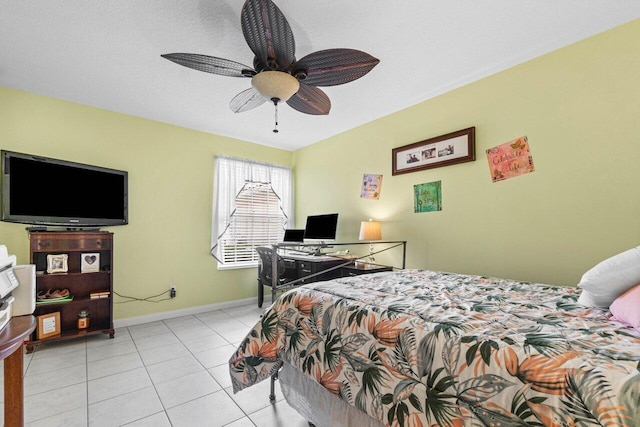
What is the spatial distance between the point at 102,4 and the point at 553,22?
2.77m

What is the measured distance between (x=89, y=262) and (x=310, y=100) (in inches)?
103

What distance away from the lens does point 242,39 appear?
1984 mm

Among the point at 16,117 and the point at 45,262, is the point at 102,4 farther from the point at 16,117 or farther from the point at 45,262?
the point at 45,262

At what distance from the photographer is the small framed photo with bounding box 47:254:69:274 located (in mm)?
2602

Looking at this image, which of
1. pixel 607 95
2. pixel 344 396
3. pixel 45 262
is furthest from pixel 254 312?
pixel 607 95

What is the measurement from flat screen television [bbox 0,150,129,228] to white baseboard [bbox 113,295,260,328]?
43.2 inches

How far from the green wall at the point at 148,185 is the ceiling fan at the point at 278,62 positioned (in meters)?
2.03

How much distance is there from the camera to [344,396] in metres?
1.21

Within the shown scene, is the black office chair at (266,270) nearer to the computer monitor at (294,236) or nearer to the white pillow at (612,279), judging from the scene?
the computer monitor at (294,236)

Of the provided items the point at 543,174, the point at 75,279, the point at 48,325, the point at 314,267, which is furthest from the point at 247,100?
the point at 48,325

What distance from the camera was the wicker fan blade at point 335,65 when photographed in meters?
1.62

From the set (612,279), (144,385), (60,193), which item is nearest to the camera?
(612,279)

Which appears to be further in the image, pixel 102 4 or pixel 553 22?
pixel 553 22

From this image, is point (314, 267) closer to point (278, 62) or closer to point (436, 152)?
point (436, 152)
